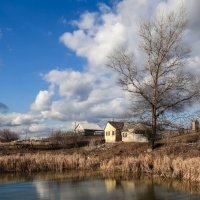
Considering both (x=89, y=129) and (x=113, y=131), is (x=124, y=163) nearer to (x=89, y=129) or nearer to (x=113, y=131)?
(x=113, y=131)

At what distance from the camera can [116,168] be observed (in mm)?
27656

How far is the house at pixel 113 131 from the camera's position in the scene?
62.5 m

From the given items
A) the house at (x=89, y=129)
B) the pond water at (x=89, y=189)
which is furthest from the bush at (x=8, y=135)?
the pond water at (x=89, y=189)

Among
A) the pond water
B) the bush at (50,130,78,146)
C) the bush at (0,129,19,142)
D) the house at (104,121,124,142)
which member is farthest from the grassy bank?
the bush at (0,129,19,142)

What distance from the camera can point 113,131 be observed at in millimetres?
63656

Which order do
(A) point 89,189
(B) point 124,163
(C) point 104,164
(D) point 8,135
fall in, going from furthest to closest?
(D) point 8,135
(C) point 104,164
(B) point 124,163
(A) point 89,189

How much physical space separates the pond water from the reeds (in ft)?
4.98

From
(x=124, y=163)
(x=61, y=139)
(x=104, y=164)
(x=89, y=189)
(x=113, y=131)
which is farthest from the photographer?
(x=113, y=131)

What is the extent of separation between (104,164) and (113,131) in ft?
115

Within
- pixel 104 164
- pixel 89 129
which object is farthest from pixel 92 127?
pixel 104 164

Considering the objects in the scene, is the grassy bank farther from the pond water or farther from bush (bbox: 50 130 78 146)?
bush (bbox: 50 130 78 146)

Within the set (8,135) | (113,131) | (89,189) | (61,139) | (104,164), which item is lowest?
(89,189)

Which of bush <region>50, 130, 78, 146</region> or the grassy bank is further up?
bush <region>50, 130, 78, 146</region>

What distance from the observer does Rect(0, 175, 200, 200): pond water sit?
18.9 m
